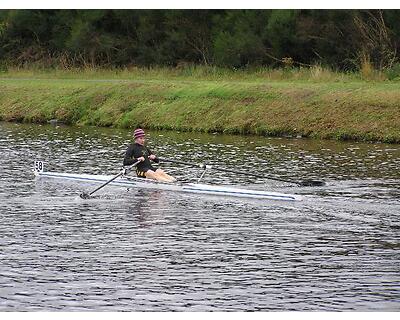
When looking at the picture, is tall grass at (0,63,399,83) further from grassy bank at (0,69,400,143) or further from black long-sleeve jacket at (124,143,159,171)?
black long-sleeve jacket at (124,143,159,171)

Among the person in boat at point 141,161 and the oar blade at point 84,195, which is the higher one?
the person in boat at point 141,161

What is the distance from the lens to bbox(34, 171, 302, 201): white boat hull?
2483 cm

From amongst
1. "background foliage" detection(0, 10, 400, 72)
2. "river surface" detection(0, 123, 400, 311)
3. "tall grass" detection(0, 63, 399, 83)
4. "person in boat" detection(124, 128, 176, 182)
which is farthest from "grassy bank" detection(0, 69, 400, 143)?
"person in boat" detection(124, 128, 176, 182)

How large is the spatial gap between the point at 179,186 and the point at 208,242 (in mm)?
6260

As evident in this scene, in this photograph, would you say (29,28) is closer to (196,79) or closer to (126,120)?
(196,79)

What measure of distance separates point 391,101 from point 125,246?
2177 centimetres

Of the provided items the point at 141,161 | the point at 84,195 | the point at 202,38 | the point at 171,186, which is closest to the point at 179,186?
the point at 171,186

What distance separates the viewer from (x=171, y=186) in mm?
26453

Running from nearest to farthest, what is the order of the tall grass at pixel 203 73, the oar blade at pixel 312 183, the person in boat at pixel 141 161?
1. the oar blade at pixel 312 183
2. the person in boat at pixel 141 161
3. the tall grass at pixel 203 73

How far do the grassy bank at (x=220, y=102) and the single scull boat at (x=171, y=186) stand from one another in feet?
43.5

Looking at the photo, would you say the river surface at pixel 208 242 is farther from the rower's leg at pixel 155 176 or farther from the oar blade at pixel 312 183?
the rower's leg at pixel 155 176

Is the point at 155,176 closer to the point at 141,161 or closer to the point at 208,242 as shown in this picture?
the point at 141,161

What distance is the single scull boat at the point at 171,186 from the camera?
2489 cm

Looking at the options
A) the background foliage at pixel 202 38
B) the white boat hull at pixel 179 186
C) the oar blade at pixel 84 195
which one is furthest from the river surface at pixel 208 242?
the background foliage at pixel 202 38
